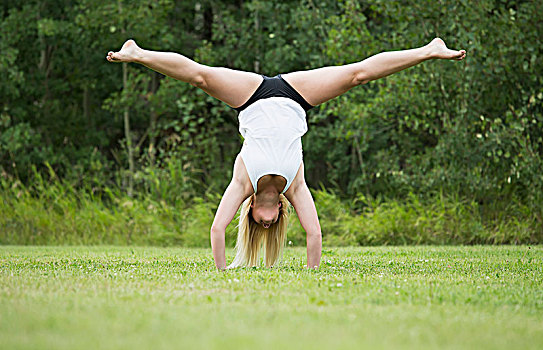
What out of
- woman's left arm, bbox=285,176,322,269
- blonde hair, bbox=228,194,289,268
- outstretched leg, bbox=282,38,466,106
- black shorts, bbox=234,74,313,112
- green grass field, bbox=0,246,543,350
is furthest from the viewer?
blonde hair, bbox=228,194,289,268

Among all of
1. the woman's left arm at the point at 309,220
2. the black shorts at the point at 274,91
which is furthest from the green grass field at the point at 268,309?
the black shorts at the point at 274,91

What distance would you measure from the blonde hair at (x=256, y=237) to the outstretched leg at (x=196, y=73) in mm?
1112

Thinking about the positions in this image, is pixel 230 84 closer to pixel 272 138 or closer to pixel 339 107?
pixel 272 138

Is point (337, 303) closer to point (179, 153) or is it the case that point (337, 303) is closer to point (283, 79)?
point (283, 79)

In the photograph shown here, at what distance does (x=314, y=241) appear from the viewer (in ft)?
21.4

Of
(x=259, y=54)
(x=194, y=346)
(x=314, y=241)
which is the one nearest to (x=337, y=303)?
(x=194, y=346)

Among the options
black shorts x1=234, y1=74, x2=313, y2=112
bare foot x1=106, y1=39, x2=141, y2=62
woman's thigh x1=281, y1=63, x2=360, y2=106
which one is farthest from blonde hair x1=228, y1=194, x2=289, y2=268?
bare foot x1=106, y1=39, x2=141, y2=62

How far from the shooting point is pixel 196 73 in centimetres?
646

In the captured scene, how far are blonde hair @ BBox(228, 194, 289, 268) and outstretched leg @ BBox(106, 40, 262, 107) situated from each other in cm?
111

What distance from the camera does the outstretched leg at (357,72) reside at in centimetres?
676

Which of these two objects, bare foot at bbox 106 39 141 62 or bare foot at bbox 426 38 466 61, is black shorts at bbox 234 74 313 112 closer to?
bare foot at bbox 106 39 141 62

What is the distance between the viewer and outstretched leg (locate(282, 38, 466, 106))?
22.2ft

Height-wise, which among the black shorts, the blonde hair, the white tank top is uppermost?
the black shorts

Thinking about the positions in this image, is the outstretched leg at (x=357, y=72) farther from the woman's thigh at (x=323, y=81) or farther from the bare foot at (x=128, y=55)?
the bare foot at (x=128, y=55)
